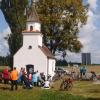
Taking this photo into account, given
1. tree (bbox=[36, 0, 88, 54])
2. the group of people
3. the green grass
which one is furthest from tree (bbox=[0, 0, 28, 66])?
the green grass

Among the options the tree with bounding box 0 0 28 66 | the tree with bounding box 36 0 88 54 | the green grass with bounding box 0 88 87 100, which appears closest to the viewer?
the green grass with bounding box 0 88 87 100

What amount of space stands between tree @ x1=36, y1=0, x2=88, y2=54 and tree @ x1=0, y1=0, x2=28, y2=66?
3829mm

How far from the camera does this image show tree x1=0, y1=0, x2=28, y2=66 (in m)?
57.0

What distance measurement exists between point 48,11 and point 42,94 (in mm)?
32828

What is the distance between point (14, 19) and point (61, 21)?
283 inches

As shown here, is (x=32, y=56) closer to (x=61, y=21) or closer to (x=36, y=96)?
(x=61, y=21)

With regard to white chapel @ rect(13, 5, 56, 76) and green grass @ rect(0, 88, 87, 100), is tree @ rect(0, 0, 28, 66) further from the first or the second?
green grass @ rect(0, 88, 87, 100)

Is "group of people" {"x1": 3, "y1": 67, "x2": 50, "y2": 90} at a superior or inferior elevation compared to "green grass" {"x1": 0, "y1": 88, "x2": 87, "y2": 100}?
superior

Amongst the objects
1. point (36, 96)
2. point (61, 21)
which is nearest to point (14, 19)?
point (61, 21)

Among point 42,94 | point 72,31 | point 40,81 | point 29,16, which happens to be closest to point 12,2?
point 29,16

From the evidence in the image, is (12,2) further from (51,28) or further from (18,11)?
(51,28)

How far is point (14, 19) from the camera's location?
58156 mm

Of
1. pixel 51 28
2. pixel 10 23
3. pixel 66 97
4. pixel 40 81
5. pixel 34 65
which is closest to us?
pixel 66 97

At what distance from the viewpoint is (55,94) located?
30.3 m
